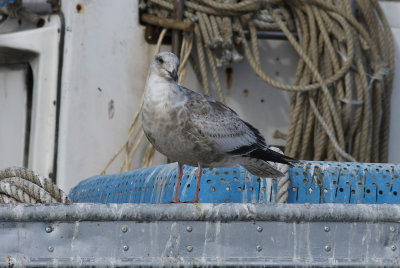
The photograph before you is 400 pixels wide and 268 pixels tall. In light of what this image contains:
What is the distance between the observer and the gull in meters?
3.04

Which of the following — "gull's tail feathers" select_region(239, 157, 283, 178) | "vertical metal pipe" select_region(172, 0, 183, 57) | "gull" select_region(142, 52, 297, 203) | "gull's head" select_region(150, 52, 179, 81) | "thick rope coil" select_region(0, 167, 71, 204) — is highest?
"vertical metal pipe" select_region(172, 0, 183, 57)

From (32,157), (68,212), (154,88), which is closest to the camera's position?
(68,212)

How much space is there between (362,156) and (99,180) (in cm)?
160

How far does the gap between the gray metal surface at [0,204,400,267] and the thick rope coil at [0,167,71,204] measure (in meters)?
0.74

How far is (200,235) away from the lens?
236 cm

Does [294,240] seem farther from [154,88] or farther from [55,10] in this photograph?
[55,10]

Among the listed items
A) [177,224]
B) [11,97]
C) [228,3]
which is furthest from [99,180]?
[177,224]

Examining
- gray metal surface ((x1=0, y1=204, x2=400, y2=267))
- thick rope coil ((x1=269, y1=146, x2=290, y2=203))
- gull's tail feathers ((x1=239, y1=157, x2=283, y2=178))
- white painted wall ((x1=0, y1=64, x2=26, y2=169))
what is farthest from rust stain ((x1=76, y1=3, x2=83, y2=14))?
gray metal surface ((x1=0, y1=204, x2=400, y2=267))

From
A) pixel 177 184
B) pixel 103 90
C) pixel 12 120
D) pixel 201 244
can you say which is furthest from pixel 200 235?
pixel 12 120

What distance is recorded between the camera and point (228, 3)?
15.2 ft

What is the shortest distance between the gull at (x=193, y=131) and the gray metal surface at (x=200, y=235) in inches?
24.0

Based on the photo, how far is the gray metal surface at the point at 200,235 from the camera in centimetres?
226

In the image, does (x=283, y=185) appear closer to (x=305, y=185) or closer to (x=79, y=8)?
(x=305, y=185)

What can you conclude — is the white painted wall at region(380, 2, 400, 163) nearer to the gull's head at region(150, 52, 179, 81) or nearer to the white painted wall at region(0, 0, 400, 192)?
the white painted wall at region(0, 0, 400, 192)
